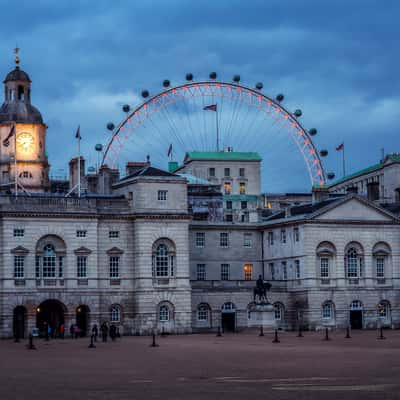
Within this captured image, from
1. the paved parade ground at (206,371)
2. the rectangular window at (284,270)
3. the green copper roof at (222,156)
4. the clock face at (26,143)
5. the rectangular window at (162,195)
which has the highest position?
the green copper roof at (222,156)

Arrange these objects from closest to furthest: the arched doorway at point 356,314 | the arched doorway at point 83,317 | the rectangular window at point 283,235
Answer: the arched doorway at point 83,317 → the arched doorway at point 356,314 → the rectangular window at point 283,235

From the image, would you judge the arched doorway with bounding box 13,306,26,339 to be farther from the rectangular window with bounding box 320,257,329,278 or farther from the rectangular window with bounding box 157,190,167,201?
the rectangular window with bounding box 320,257,329,278

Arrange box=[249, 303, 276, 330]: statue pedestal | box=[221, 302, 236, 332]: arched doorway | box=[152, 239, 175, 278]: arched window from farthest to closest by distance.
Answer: box=[221, 302, 236, 332]: arched doorway → box=[152, 239, 175, 278]: arched window → box=[249, 303, 276, 330]: statue pedestal

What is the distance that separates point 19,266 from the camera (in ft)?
276

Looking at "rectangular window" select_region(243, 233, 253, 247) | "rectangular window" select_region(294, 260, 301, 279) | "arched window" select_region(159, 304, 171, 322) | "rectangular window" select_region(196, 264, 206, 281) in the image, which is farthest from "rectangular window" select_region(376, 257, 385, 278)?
"arched window" select_region(159, 304, 171, 322)

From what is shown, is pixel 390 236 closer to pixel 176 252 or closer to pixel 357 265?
pixel 357 265

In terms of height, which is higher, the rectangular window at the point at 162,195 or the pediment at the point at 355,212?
the rectangular window at the point at 162,195

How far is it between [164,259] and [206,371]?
46.5m

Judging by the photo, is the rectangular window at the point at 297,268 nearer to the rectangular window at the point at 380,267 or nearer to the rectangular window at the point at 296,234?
the rectangular window at the point at 296,234

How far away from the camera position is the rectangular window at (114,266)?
8788cm

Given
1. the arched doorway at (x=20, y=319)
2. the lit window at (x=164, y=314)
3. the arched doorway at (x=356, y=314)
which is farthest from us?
the arched doorway at (x=356, y=314)

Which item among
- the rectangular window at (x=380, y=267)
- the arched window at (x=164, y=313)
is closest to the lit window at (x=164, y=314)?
the arched window at (x=164, y=313)

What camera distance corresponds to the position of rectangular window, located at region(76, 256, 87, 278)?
8612 centimetres

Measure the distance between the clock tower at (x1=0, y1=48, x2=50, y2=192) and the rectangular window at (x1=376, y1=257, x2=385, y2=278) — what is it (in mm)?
35833
